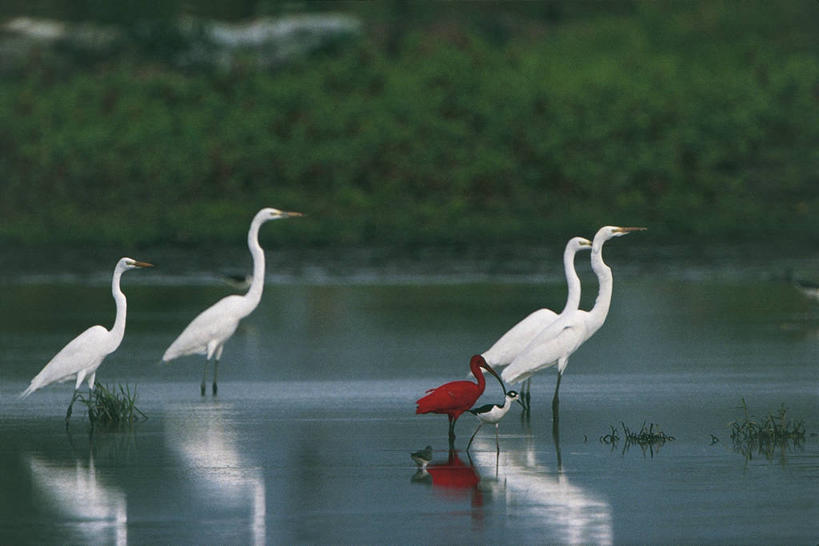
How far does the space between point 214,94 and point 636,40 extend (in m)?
15.6

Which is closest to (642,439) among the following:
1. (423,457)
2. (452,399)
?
(452,399)

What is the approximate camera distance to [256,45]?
56.5m

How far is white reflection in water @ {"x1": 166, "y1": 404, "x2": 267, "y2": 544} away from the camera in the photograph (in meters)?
9.78

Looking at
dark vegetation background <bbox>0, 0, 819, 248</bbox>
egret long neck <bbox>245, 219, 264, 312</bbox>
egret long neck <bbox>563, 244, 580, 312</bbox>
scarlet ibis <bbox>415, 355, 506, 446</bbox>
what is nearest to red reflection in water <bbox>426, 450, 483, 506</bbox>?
scarlet ibis <bbox>415, 355, 506, 446</bbox>

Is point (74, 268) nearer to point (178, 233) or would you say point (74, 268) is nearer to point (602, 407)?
point (178, 233)

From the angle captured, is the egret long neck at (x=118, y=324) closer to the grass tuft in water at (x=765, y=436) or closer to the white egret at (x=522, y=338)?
the white egret at (x=522, y=338)

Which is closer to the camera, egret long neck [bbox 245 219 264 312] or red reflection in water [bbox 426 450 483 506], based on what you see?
red reflection in water [bbox 426 450 483 506]

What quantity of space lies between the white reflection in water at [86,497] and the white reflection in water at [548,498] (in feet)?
7.06

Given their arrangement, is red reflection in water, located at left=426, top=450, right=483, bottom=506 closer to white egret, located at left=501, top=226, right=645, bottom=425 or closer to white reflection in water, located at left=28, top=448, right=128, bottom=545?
white egret, located at left=501, top=226, right=645, bottom=425

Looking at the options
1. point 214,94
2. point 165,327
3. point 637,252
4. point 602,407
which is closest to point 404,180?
point 214,94

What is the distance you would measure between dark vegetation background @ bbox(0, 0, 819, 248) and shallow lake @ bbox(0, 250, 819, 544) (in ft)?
65.2

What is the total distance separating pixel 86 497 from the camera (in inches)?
393

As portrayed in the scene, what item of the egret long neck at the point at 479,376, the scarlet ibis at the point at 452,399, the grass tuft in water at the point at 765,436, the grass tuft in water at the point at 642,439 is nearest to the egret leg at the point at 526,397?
the grass tuft in water at the point at 642,439

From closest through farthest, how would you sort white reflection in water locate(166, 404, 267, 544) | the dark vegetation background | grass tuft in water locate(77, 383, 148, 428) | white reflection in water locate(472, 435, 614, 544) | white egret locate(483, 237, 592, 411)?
white reflection in water locate(472, 435, 614, 544) < white reflection in water locate(166, 404, 267, 544) < grass tuft in water locate(77, 383, 148, 428) < white egret locate(483, 237, 592, 411) < the dark vegetation background
